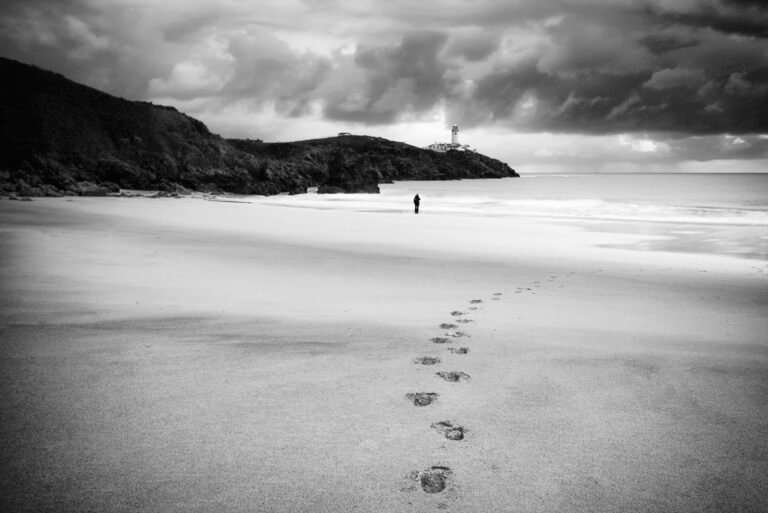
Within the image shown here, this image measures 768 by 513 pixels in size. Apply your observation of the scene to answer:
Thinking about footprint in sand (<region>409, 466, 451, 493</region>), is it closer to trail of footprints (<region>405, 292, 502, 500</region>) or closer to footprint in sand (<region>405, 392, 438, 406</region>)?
trail of footprints (<region>405, 292, 502, 500</region>)

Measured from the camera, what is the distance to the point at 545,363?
14.4ft

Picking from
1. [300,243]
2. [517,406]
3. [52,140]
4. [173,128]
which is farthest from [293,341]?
[173,128]

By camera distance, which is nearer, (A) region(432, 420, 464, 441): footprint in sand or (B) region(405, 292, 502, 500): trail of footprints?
(B) region(405, 292, 502, 500): trail of footprints

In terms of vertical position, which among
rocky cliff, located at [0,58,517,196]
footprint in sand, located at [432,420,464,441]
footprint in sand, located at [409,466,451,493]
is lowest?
footprint in sand, located at [409,466,451,493]

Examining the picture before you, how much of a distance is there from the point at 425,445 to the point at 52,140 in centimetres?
7791

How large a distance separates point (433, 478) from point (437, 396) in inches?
40.0

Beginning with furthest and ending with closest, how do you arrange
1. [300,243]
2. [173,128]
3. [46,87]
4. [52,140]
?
[173,128]
[46,87]
[52,140]
[300,243]

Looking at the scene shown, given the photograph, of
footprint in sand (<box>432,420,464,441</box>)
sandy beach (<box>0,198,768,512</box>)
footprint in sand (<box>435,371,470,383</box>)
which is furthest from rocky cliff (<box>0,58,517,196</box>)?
footprint in sand (<box>432,420,464,441</box>)

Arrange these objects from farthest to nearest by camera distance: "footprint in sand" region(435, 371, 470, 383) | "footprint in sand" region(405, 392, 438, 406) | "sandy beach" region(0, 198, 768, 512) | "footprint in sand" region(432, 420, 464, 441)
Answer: "footprint in sand" region(435, 371, 470, 383), "footprint in sand" region(405, 392, 438, 406), "footprint in sand" region(432, 420, 464, 441), "sandy beach" region(0, 198, 768, 512)

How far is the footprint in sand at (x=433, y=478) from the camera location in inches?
97.6

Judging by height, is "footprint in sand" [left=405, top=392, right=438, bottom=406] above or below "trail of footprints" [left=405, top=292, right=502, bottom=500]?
above

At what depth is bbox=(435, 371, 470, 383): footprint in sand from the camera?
3914 millimetres

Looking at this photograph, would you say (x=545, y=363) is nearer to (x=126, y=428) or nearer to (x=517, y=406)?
(x=517, y=406)

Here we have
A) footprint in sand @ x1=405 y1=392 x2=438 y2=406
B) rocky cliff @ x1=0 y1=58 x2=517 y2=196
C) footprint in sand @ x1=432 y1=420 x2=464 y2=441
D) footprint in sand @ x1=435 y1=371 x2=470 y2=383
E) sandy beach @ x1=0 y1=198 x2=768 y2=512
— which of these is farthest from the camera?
rocky cliff @ x1=0 y1=58 x2=517 y2=196
